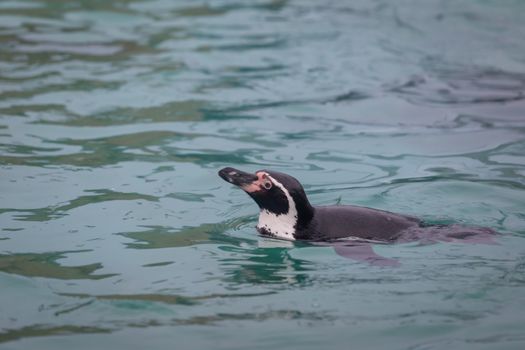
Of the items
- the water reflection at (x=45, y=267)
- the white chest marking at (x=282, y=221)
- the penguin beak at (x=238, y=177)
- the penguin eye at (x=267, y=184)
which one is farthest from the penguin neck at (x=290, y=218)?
the water reflection at (x=45, y=267)

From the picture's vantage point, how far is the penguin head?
7227 millimetres

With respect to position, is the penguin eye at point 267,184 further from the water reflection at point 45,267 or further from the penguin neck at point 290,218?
the water reflection at point 45,267

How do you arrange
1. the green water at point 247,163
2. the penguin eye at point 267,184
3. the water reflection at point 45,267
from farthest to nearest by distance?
the penguin eye at point 267,184 → the water reflection at point 45,267 → the green water at point 247,163

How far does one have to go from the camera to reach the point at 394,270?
6.65 m

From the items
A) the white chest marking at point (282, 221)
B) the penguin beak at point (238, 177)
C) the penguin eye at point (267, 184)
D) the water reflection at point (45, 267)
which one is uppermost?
the penguin beak at point (238, 177)

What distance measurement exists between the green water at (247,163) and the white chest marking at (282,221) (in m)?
0.13

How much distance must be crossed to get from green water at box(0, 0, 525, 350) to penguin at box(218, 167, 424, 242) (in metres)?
0.15

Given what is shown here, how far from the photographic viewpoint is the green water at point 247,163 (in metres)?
5.98

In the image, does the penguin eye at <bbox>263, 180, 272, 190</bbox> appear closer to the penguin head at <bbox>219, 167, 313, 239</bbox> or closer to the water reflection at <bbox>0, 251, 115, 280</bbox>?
the penguin head at <bbox>219, 167, 313, 239</bbox>

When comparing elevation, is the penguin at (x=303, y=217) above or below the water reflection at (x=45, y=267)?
above

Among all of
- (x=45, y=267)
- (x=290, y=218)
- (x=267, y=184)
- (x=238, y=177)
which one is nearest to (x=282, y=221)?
(x=290, y=218)

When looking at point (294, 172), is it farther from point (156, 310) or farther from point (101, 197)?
point (156, 310)

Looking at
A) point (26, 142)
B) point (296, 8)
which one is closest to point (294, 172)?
point (26, 142)

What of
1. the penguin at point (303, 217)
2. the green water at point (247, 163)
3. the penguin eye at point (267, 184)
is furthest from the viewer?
the penguin eye at point (267, 184)
